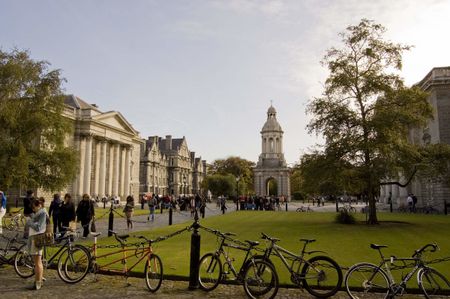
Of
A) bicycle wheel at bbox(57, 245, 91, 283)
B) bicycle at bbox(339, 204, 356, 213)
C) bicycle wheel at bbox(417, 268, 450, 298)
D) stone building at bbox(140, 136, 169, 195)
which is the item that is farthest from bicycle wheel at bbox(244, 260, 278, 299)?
stone building at bbox(140, 136, 169, 195)

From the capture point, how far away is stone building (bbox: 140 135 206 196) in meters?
109

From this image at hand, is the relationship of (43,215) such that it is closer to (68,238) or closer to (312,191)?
(68,238)

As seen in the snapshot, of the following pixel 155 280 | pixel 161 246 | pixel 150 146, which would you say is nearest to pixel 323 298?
pixel 155 280

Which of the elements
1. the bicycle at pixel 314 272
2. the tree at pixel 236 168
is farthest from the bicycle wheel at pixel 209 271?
the tree at pixel 236 168

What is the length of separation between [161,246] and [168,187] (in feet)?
366

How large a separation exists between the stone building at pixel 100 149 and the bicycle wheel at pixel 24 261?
50991 millimetres

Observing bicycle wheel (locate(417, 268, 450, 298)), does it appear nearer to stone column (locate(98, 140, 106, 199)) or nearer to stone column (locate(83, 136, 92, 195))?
stone column (locate(83, 136, 92, 195))

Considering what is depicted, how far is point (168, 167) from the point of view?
12575 cm

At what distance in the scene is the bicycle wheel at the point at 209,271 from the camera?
29.8ft

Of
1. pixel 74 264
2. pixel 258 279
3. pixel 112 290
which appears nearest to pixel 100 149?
pixel 74 264

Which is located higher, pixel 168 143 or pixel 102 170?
pixel 168 143

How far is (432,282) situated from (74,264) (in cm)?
787

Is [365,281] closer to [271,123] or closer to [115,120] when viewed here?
[115,120]

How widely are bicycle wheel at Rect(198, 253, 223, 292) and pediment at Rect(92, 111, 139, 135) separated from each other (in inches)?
2384
